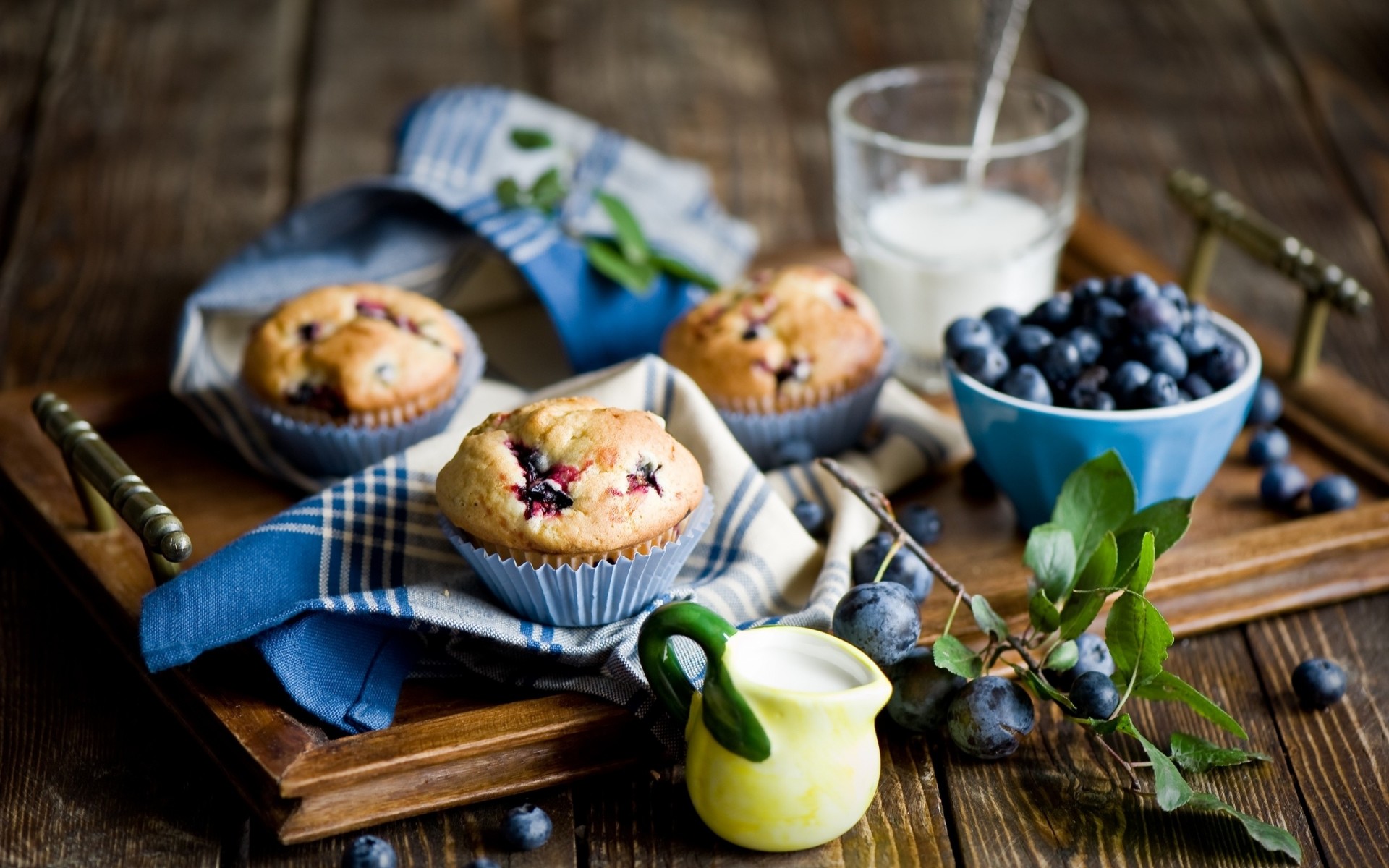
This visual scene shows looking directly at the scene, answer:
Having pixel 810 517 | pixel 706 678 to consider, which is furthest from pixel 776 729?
pixel 810 517

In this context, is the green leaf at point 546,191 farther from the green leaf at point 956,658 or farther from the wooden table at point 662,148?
the green leaf at point 956,658

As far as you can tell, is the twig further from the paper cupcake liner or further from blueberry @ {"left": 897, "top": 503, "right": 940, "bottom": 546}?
the paper cupcake liner

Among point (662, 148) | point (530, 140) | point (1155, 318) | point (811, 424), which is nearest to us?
point (1155, 318)

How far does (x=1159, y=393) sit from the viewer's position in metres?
1.73

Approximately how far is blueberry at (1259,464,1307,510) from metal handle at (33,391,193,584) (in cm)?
140

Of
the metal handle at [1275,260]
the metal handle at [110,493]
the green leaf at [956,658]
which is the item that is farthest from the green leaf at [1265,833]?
the metal handle at [110,493]

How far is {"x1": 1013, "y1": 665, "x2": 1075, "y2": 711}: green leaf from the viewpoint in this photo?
1479 millimetres

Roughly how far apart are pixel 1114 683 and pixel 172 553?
103 centimetres

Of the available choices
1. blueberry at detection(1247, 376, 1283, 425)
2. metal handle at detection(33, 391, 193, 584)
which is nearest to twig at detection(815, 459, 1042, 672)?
blueberry at detection(1247, 376, 1283, 425)

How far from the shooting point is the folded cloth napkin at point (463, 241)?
87.3 inches

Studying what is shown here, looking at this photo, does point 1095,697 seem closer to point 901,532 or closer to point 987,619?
point 987,619

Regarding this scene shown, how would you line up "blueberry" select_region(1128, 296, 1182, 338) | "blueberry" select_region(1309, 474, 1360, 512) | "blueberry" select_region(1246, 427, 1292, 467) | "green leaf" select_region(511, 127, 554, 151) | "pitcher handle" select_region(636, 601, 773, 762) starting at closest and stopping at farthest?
"pitcher handle" select_region(636, 601, 773, 762) → "blueberry" select_region(1128, 296, 1182, 338) → "blueberry" select_region(1309, 474, 1360, 512) → "blueberry" select_region(1246, 427, 1292, 467) → "green leaf" select_region(511, 127, 554, 151)

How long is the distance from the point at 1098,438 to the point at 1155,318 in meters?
0.18

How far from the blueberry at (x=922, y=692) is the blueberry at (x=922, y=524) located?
334mm
